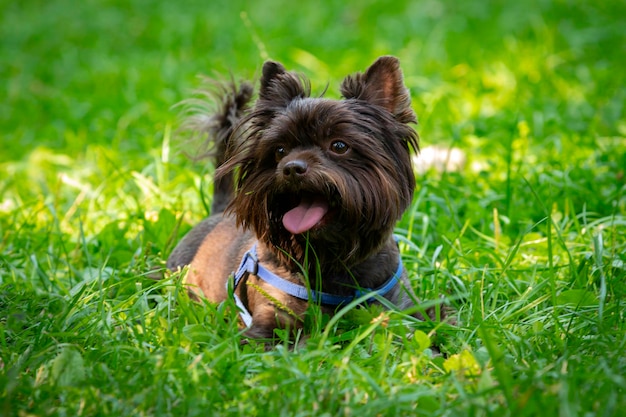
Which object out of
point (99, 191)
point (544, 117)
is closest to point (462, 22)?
point (544, 117)

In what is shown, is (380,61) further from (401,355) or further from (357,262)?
(401,355)

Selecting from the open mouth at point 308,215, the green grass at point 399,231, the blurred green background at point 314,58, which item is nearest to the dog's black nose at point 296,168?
the open mouth at point 308,215

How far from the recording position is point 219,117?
4.04m

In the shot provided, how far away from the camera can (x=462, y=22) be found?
9281 mm

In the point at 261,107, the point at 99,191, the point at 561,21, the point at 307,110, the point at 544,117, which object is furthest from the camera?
the point at 561,21

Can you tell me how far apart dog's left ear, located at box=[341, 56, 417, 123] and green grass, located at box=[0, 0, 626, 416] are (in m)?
0.73

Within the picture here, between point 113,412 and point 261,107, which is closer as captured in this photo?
point 113,412

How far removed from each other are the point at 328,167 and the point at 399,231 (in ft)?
4.50

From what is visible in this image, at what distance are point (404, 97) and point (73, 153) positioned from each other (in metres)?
3.82

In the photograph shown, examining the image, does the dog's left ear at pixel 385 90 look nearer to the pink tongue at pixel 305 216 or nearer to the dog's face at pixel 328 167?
the dog's face at pixel 328 167

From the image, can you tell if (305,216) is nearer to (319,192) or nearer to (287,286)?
(319,192)

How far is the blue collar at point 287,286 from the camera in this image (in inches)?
124

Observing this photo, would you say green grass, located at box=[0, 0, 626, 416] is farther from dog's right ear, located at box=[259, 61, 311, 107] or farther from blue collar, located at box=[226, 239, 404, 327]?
Answer: dog's right ear, located at box=[259, 61, 311, 107]

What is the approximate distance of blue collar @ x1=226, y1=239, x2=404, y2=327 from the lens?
3145mm
